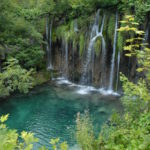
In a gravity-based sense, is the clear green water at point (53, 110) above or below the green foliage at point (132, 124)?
below

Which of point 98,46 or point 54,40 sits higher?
point 54,40

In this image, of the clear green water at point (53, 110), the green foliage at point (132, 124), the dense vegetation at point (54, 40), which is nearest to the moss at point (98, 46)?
the dense vegetation at point (54, 40)

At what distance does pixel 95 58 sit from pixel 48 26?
5.11 meters

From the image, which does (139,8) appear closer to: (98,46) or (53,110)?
(98,46)

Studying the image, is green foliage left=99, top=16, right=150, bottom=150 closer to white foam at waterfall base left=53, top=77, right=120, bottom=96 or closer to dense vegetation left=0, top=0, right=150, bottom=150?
dense vegetation left=0, top=0, right=150, bottom=150

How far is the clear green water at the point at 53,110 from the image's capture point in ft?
24.9

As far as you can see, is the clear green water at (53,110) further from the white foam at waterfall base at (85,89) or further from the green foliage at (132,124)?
the green foliage at (132,124)

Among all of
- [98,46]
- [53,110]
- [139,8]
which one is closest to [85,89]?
[98,46]

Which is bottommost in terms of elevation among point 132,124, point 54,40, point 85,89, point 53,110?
point 53,110

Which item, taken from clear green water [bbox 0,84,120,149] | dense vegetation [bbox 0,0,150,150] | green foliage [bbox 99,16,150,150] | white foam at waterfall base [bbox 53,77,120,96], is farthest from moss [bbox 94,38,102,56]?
green foliage [bbox 99,16,150,150]

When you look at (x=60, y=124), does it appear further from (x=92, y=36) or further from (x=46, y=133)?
(x=92, y=36)

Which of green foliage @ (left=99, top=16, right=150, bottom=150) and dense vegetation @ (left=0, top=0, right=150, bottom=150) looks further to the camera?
dense vegetation @ (left=0, top=0, right=150, bottom=150)

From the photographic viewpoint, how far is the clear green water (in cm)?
759

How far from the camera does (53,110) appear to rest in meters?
9.27
